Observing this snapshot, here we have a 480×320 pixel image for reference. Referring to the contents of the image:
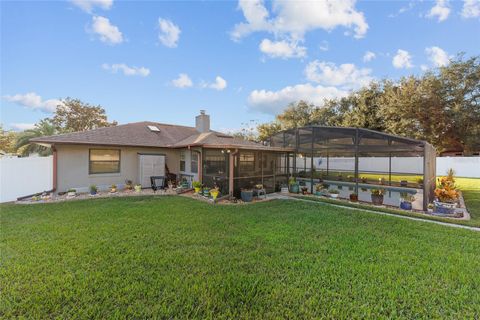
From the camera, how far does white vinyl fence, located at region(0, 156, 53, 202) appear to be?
348 inches

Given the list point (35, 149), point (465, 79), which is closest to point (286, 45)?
point (465, 79)

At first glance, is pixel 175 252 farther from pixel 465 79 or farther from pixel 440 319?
pixel 465 79

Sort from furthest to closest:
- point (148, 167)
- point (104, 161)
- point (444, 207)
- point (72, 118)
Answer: point (72, 118)
point (148, 167)
point (104, 161)
point (444, 207)

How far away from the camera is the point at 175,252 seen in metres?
3.88

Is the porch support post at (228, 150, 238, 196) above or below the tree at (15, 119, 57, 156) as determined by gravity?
below

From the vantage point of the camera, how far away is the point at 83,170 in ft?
32.5

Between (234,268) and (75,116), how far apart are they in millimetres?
29894

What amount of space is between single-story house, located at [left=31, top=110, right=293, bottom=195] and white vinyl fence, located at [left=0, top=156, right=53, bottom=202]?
59.3 inches

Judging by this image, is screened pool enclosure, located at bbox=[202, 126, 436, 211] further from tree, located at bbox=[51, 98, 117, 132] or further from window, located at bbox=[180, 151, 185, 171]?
tree, located at bbox=[51, 98, 117, 132]

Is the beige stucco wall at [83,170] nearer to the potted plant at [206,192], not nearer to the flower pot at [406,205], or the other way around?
the potted plant at [206,192]

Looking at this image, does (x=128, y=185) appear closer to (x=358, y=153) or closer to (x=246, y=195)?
(x=246, y=195)

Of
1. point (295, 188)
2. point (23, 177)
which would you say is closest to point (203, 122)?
point (295, 188)

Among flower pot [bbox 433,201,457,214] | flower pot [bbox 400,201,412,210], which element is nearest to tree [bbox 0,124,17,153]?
flower pot [bbox 400,201,412,210]

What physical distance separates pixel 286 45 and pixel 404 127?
13654 millimetres
